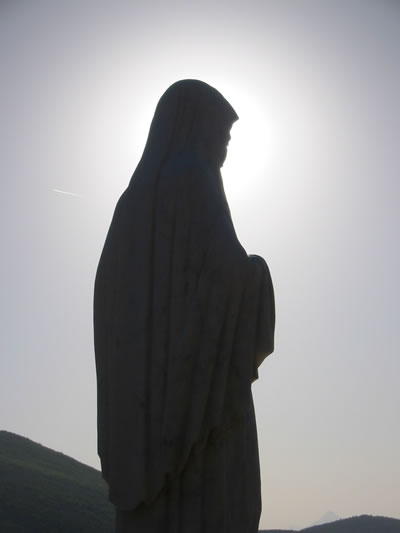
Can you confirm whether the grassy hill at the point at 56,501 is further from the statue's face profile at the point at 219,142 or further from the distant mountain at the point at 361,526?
the statue's face profile at the point at 219,142

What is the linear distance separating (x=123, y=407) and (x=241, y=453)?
1.13 meters

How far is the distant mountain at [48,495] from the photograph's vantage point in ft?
92.9

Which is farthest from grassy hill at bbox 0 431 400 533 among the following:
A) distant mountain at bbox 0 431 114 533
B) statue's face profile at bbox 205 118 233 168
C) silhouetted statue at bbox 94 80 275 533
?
statue's face profile at bbox 205 118 233 168

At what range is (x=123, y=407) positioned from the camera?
6398mm

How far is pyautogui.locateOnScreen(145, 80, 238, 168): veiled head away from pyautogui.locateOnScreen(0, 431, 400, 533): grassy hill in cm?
2299

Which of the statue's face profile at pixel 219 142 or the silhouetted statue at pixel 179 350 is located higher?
the statue's face profile at pixel 219 142

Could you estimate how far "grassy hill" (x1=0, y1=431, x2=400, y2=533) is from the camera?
28438 mm

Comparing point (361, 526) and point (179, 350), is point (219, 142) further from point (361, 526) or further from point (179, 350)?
point (361, 526)

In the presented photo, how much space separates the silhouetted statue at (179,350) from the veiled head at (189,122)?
4 cm

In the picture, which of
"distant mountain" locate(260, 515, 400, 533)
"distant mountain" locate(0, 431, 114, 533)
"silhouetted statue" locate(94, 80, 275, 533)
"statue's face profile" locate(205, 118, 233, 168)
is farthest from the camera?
"distant mountain" locate(260, 515, 400, 533)

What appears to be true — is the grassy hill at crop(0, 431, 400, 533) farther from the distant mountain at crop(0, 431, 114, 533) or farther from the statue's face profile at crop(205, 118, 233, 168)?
the statue's face profile at crop(205, 118, 233, 168)

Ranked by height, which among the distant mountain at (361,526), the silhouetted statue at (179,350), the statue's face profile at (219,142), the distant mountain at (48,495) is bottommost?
the distant mountain at (48,495)

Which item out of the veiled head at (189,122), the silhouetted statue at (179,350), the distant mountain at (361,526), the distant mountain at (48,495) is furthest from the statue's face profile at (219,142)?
the distant mountain at (361,526)

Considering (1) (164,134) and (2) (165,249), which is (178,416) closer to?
(2) (165,249)
